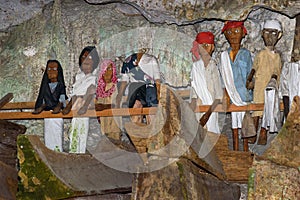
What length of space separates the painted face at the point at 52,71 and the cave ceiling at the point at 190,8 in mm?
577

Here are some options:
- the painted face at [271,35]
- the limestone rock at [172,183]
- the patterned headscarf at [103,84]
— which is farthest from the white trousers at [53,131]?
the limestone rock at [172,183]

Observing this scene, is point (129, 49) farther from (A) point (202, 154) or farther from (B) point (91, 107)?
(A) point (202, 154)

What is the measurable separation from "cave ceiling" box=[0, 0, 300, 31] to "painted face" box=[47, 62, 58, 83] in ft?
1.89

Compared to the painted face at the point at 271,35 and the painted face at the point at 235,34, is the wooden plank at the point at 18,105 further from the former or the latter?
the painted face at the point at 271,35

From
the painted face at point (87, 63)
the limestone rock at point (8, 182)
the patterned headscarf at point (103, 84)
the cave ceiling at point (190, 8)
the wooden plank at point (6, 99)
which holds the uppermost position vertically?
the cave ceiling at point (190, 8)

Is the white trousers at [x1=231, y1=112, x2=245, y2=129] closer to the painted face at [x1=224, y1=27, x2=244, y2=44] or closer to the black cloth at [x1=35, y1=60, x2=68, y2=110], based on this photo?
the painted face at [x1=224, y1=27, x2=244, y2=44]

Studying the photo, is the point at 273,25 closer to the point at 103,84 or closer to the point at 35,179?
the point at 103,84

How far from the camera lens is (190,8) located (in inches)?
199

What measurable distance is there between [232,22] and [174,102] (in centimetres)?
187

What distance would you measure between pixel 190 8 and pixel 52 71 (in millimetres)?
933

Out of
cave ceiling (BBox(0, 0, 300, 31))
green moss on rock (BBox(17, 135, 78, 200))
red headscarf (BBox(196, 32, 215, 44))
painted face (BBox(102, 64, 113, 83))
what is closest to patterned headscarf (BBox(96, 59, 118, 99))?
painted face (BBox(102, 64, 113, 83))

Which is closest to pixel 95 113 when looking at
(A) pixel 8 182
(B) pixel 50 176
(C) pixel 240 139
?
(C) pixel 240 139

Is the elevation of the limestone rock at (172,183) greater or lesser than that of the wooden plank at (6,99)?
lesser

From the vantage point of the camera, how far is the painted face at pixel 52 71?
16.5ft
